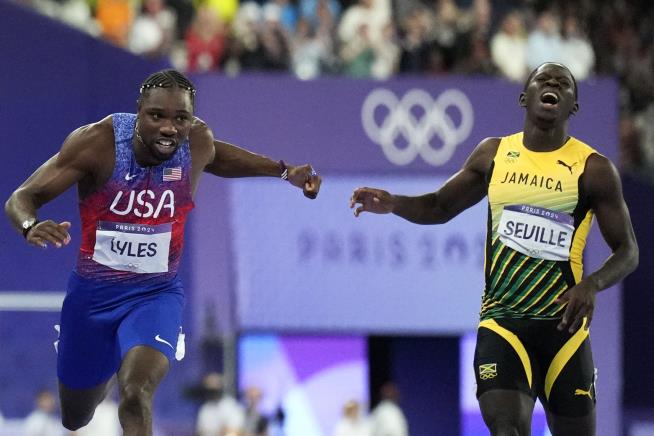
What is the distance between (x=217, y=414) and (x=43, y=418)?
2.52 metres

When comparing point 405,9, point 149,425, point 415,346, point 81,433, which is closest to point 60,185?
point 149,425

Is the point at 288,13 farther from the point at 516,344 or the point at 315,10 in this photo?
the point at 516,344

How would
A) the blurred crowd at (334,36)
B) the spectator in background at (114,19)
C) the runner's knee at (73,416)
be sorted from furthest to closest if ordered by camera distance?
1. the blurred crowd at (334,36)
2. the spectator in background at (114,19)
3. the runner's knee at (73,416)

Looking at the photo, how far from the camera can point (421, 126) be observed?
1845 cm

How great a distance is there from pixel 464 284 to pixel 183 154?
36.2 ft

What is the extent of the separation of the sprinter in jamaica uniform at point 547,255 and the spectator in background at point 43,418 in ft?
24.6

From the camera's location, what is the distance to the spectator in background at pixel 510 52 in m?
18.6

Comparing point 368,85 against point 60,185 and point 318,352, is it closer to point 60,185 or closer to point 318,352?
point 318,352

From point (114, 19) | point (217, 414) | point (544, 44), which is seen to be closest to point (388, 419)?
point (217, 414)

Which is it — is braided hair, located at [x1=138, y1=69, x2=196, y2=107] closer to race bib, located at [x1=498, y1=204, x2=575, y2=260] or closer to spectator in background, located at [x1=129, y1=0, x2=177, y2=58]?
race bib, located at [x1=498, y1=204, x2=575, y2=260]

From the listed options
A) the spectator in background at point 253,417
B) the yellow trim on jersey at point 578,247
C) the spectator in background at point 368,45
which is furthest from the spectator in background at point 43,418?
the yellow trim on jersey at point 578,247

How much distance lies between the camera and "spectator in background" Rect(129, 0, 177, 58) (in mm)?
17453

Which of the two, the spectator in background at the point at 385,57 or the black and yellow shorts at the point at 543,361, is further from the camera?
the spectator in background at the point at 385,57

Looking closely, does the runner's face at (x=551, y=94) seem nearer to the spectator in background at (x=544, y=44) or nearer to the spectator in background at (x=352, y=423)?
the spectator in background at (x=352, y=423)
